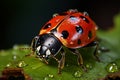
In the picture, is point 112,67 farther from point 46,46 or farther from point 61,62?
Answer: point 46,46

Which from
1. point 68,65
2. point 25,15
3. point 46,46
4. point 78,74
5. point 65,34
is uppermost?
point 25,15

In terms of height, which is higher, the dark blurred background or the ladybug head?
the dark blurred background

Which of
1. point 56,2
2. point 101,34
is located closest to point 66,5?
point 56,2

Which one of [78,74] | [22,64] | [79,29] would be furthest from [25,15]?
[78,74]

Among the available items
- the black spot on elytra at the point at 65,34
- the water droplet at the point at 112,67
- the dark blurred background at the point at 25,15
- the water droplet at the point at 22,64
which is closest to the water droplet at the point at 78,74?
the water droplet at the point at 112,67

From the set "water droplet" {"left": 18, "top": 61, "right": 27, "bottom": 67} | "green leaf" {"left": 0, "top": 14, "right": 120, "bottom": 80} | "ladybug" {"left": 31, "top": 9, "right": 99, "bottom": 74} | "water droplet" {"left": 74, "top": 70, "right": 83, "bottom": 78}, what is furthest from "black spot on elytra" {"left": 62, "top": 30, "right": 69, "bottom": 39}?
"water droplet" {"left": 18, "top": 61, "right": 27, "bottom": 67}

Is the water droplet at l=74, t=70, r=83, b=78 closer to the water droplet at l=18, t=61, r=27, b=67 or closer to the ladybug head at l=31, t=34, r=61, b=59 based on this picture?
the ladybug head at l=31, t=34, r=61, b=59

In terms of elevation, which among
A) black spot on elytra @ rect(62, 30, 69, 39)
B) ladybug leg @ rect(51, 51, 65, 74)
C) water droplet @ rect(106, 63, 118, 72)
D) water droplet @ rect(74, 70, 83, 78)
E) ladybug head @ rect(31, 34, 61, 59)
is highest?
black spot on elytra @ rect(62, 30, 69, 39)

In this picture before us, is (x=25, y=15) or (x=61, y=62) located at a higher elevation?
(x=25, y=15)

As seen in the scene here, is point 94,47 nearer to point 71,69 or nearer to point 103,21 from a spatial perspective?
point 71,69
